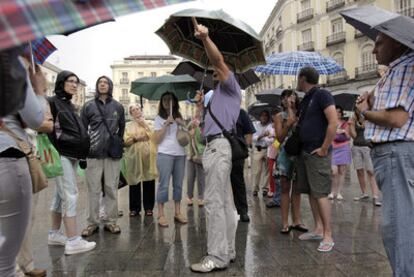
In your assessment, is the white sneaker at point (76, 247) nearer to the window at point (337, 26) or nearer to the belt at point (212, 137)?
the belt at point (212, 137)

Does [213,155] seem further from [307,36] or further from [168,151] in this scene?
[307,36]

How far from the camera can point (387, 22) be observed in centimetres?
280

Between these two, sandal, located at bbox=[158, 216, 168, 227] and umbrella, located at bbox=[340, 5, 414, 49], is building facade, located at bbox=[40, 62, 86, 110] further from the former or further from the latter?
umbrella, located at bbox=[340, 5, 414, 49]

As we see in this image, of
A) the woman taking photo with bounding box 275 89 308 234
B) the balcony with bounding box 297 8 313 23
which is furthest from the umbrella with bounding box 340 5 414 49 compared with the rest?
the balcony with bounding box 297 8 313 23

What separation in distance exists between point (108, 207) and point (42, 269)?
179 cm

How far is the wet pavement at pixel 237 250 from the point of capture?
400cm

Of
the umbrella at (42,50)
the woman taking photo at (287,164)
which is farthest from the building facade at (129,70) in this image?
the umbrella at (42,50)

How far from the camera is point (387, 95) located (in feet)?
9.41

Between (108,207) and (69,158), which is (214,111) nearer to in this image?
(69,158)

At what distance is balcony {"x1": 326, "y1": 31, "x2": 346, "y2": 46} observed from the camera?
41.8 m

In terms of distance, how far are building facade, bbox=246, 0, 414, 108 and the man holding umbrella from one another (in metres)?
29.7

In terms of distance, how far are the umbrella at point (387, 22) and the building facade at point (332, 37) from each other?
30.5 m

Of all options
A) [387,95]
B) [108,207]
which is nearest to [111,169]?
[108,207]

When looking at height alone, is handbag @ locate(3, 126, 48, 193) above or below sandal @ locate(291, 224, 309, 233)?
above
